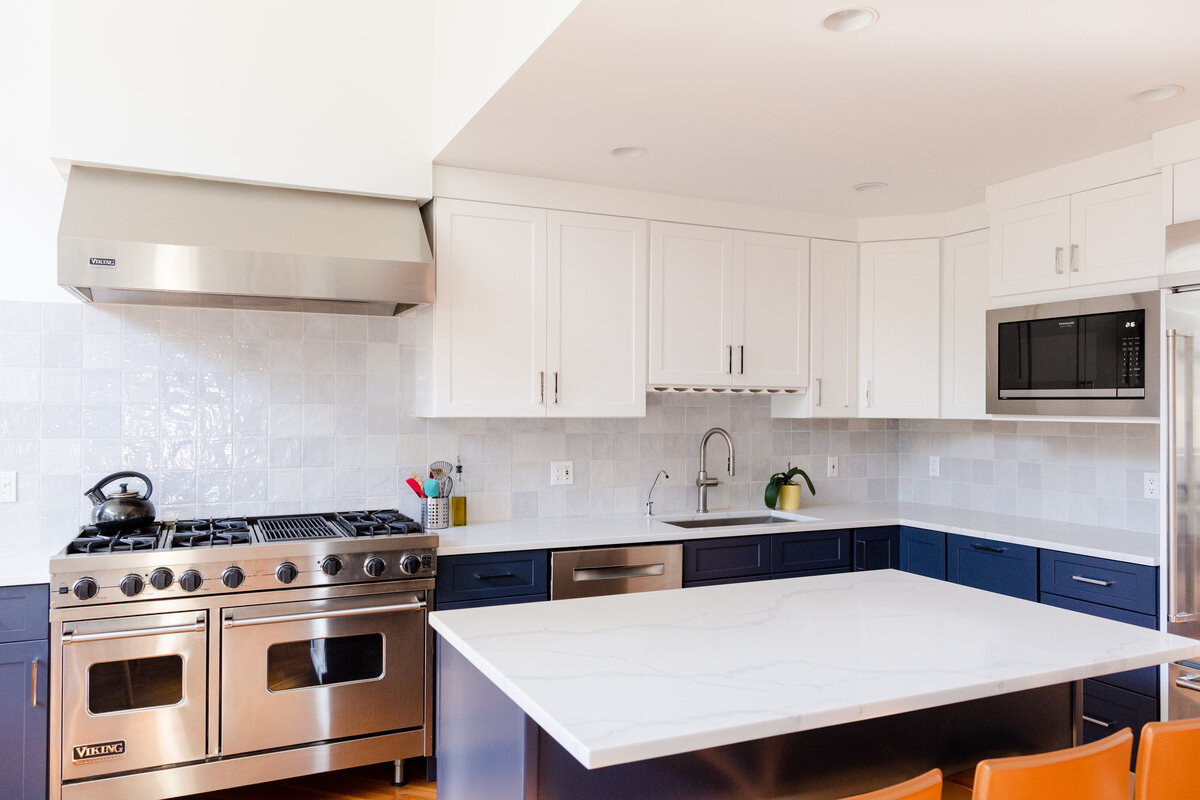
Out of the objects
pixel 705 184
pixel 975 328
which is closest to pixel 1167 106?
pixel 975 328

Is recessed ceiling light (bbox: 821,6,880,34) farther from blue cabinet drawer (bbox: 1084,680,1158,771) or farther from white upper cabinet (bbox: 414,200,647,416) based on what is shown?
blue cabinet drawer (bbox: 1084,680,1158,771)

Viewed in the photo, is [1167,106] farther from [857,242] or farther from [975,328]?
[857,242]

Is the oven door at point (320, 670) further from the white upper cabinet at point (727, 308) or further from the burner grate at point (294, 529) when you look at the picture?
the white upper cabinet at point (727, 308)

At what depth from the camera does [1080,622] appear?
6.54 feet

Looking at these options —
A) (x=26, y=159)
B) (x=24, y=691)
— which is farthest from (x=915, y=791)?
(x=26, y=159)

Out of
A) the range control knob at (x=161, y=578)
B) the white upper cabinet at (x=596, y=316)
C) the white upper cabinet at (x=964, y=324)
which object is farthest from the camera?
the white upper cabinet at (x=964, y=324)

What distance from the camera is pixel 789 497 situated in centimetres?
421

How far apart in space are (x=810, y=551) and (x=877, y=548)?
0.37m

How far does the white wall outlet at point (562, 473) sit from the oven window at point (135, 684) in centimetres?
167

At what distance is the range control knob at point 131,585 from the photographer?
8.46 feet

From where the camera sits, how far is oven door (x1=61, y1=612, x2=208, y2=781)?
2.56m

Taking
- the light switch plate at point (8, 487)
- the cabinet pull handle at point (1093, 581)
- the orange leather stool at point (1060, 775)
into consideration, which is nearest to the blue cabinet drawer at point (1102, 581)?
the cabinet pull handle at point (1093, 581)

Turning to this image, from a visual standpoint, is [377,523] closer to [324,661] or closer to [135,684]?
[324,661]

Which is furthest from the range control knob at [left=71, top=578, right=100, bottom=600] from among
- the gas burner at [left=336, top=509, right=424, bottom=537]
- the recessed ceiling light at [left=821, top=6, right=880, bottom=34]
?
the recessed ceiling light at [left=821, top=6, right=880, bottom=34]
